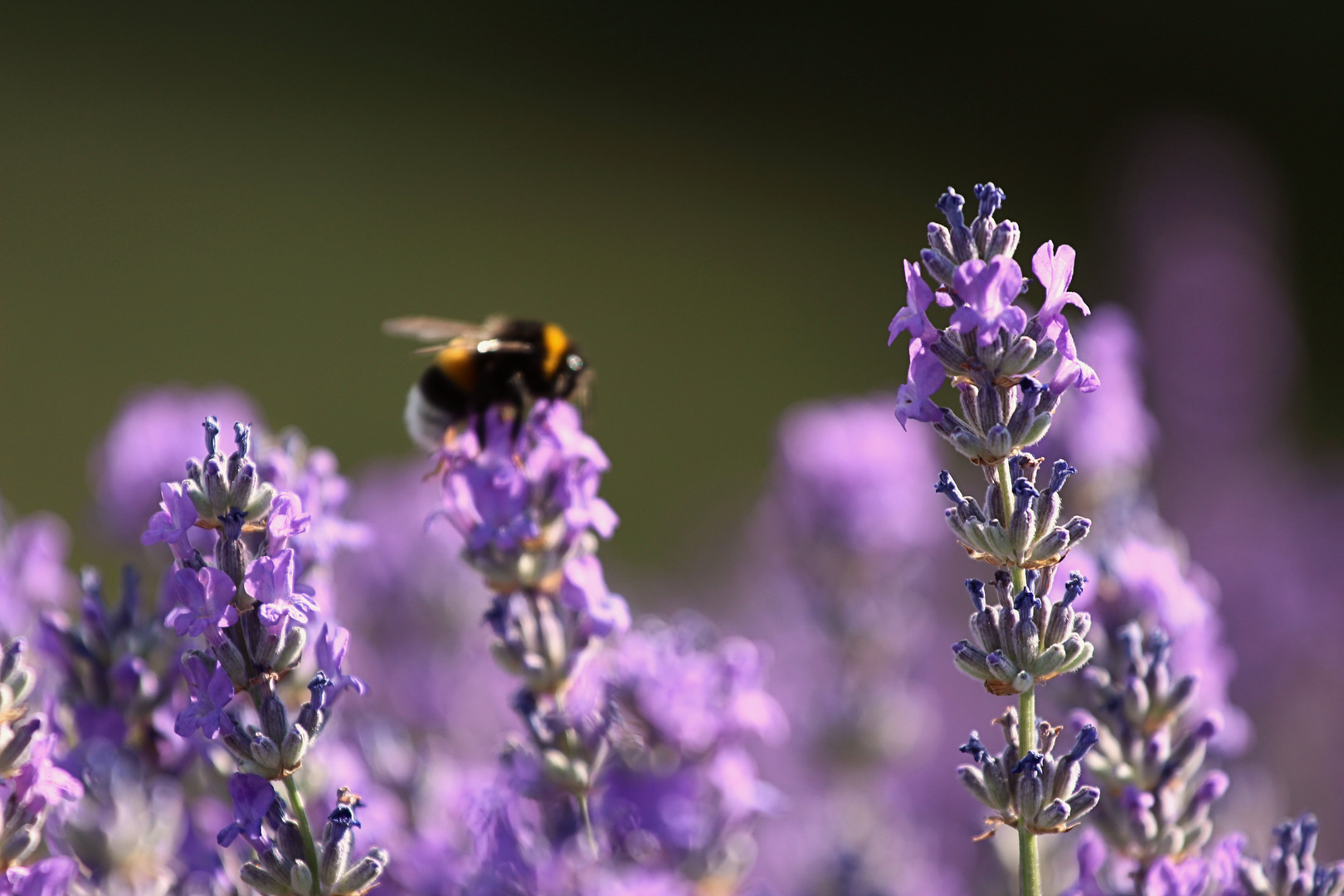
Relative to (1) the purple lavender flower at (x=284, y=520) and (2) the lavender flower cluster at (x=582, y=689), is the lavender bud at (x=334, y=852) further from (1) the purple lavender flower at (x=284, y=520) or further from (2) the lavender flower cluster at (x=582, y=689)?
(1) the purple lavender flower at (x=284, y=520)

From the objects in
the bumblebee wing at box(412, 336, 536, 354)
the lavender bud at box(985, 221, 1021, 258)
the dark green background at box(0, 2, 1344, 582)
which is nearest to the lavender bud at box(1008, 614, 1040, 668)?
the lavender bud at box(985, 221, 1021, 258)

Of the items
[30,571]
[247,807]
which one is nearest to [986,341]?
[247,807]

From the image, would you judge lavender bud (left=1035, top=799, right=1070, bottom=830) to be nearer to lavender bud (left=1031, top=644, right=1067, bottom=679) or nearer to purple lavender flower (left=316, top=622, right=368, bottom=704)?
lavender bud (left=1031, top=644, right=1067, bottom=679)

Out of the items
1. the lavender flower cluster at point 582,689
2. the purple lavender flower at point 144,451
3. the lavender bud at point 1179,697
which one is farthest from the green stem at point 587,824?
the purple lavender flower at point 144,451

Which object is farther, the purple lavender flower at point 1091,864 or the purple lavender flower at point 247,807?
the purple lavender flower at point 1091,864

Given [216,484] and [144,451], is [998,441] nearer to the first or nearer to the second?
[216,484]

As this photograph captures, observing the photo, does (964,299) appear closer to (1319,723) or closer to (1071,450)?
(1071,450)

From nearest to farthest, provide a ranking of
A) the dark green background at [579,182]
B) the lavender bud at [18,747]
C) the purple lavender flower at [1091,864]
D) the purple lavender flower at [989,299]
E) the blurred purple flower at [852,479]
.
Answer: the purple lavender flower at [989,299], the lavender bud at [18,747], the purple lavender flower at [1091,864], the blurred purple flower at [852,479], the dark green background at [579,182]
